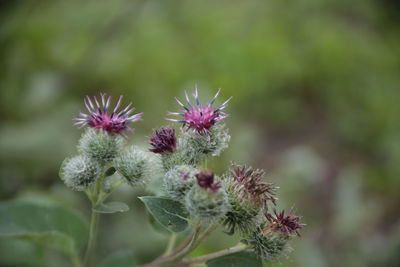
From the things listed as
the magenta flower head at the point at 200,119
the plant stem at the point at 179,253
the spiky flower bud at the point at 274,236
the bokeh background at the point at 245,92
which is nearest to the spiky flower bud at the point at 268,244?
the spiky flower bud at the point at 274,236

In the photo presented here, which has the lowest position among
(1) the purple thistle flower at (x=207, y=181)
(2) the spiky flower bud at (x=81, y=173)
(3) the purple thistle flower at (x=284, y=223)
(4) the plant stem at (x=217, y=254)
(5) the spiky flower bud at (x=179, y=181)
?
(4) the plant stem at (x=217, y=254)

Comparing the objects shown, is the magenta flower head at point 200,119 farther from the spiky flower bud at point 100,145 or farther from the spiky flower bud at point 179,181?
the spiky flower bud at point 100,145

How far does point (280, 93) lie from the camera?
5.68 meters

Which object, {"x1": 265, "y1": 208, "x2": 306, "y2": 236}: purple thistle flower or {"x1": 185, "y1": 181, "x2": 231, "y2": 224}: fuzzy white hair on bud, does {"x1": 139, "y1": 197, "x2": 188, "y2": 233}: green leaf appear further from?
{"x1": 265, "y1": 208, "x2": 306, "y2": 236}: purple thistle flower

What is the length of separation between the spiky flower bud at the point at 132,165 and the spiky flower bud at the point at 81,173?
0.38 ft

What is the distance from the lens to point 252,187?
1.88 metres

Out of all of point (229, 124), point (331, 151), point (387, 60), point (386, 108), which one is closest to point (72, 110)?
point (229, 124)

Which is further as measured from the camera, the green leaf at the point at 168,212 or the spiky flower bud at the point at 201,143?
the spiky flower bud at the point at 201,143

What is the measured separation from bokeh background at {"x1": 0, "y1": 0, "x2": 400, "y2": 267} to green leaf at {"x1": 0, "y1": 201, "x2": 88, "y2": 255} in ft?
1.95

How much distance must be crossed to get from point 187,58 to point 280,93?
4.45 feet

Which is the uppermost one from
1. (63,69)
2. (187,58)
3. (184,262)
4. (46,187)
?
(187,58)

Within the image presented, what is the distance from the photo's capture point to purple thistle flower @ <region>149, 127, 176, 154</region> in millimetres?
2033

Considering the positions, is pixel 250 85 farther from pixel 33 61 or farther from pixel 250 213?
pixel 250 213

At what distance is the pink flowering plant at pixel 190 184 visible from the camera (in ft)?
5.97
